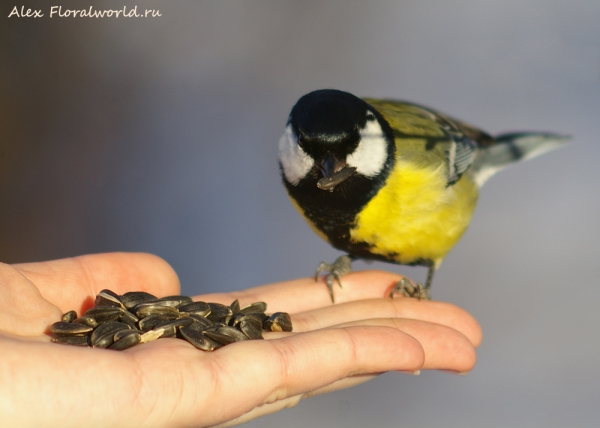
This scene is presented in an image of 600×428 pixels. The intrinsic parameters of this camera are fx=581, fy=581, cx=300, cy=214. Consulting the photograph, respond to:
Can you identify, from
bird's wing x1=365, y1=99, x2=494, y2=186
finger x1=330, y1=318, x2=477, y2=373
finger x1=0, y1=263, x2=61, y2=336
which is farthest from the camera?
bird's wing x1=365, y1=99, x2=494, y2=186

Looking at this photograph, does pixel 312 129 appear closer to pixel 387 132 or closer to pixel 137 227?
pixel 387 132

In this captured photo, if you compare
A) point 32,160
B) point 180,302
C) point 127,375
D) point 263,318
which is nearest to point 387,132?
point 263,318

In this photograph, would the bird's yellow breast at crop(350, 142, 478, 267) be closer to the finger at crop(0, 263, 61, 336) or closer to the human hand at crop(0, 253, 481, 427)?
the human hand at crop(0, 253, 481, 427)

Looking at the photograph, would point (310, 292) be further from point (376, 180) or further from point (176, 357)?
point (176, 357)

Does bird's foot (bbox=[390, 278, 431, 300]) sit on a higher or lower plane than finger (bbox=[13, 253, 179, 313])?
higher

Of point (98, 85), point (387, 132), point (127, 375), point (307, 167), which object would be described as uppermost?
point (98, 85)

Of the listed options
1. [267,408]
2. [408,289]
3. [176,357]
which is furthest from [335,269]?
[176,357]

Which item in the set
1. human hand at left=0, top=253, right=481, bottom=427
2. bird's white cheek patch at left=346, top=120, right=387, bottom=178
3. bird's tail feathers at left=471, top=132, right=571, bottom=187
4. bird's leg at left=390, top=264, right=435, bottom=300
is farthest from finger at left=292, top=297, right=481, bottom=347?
bird's tail feathers at left=471, top=132, right=571, bottom=187
